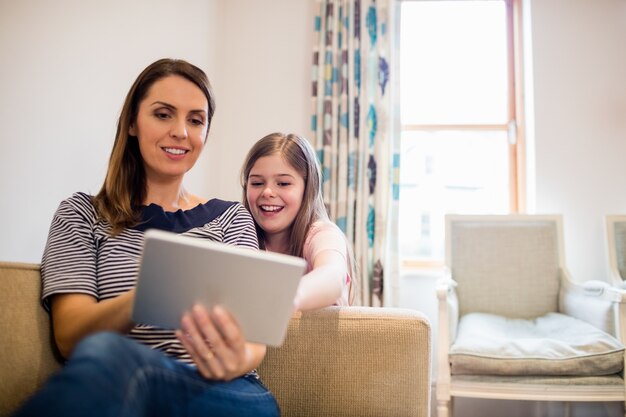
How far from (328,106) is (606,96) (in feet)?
4.93

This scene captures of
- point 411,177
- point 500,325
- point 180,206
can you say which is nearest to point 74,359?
point 180,206

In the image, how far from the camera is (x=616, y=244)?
2490 millimetres

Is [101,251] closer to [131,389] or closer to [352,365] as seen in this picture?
[131,389]

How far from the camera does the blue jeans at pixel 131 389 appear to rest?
23.8 inches

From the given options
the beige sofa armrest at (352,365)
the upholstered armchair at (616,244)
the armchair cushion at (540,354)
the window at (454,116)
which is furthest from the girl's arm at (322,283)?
the window at (454,116)

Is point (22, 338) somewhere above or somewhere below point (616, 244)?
below

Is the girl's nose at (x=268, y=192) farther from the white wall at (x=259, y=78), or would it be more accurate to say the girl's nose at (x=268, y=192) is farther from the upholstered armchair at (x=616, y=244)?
the upholstered armchair at (x=616, y=244)

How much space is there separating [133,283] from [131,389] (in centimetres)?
36

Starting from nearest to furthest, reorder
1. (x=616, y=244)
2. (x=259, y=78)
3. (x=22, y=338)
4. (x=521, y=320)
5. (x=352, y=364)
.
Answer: (x=22, y=338), (x=352, y=364), (x=521, y=320), (x=616, y=244), (x=259, y=78)

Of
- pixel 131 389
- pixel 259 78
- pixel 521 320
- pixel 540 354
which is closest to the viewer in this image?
pixel 131 389

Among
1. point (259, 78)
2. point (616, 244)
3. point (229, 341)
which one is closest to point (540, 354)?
point (616, 244)

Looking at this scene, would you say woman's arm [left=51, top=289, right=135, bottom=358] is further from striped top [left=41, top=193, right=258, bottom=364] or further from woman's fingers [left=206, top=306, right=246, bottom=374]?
woman's fingers [left=206, top=306, right=246, bottom=374]

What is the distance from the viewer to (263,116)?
311 centimetres

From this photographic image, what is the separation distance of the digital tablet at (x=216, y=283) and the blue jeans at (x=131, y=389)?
70mm
